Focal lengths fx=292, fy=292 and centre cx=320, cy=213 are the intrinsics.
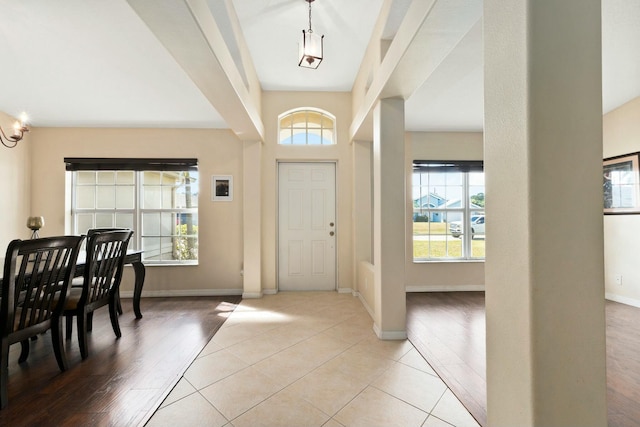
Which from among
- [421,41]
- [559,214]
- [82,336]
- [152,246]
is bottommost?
[82,336]

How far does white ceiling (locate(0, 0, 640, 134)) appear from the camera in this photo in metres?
2.30

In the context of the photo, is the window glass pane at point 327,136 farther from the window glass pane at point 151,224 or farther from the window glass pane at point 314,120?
the window glass pane at point 151,224

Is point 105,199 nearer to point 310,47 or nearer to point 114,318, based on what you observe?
point 114,318

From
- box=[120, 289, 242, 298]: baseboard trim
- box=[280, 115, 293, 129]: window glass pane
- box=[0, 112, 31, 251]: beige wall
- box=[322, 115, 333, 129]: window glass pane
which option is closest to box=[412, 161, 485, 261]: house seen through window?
box=[322, 115, 333, 129]: window glass pane

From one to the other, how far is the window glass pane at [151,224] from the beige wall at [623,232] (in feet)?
20.2

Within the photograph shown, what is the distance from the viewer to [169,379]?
2074mm

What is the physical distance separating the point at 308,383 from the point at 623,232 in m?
A: 4.51

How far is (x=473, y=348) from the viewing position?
2.54 meters

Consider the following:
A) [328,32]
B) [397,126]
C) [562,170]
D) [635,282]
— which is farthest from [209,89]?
[635,282]

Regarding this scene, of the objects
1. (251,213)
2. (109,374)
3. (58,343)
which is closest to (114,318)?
(58,343)

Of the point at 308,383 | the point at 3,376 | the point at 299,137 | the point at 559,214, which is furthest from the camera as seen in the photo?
the point at 299,137

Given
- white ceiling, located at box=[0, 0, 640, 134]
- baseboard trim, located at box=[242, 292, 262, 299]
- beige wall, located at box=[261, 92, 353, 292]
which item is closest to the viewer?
white ceiling, located at box=[0, 0, 640, 134]

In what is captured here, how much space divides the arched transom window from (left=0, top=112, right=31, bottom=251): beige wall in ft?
11.8

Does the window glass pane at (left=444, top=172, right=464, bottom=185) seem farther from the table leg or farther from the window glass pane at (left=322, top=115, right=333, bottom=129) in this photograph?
the table leg
